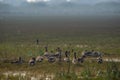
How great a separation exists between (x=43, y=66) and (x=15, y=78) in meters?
6.50

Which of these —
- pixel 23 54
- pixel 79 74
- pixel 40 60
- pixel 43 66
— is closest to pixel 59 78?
pixel 79 74

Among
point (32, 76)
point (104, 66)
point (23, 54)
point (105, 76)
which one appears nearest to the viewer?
point (105, 76)

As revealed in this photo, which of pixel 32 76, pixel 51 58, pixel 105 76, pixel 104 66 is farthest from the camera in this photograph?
pixel 51 58

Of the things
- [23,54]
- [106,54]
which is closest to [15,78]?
[23,54]

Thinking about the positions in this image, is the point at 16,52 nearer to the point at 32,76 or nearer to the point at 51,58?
the point at 51,58

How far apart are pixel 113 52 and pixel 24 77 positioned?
20.5 metres

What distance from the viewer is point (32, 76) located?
31266 millimetres

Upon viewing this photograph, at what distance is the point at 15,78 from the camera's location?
30.0m

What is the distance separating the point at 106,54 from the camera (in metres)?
44.8

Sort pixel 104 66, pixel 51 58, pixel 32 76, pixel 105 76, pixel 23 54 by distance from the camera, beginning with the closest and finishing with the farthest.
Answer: pixel 105 76, pixel 32 76, pixel 104 66, pixel 51 58, pixel 23 54

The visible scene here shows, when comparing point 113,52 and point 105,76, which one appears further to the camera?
point 113,52

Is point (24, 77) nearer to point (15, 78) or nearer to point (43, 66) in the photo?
point (15, 78)

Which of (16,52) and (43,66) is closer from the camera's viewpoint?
(43,66)

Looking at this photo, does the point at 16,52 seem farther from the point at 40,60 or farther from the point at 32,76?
the point at 32,76
